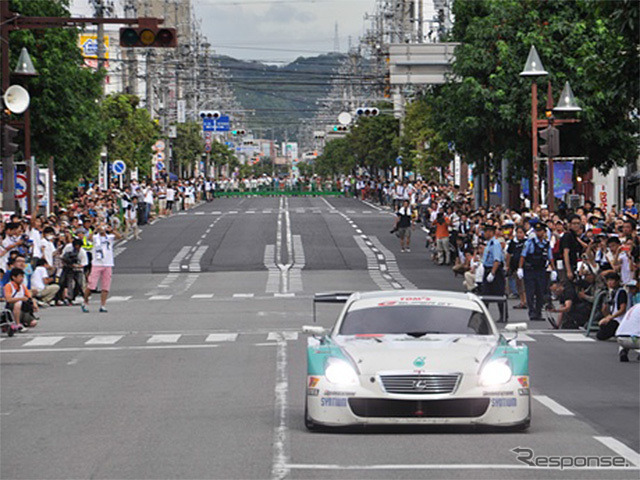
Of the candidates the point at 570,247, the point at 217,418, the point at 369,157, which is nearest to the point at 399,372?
the point at 217,418

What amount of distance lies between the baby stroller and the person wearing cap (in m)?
10.4

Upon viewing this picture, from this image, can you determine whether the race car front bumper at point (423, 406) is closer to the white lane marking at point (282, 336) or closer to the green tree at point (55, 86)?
the white lane marking at point (282, 336)

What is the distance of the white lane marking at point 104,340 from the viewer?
24.7m

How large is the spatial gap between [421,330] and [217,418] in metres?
2.22

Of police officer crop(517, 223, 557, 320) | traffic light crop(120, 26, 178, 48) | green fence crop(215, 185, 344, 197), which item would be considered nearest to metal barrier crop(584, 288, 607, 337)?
police officer crop(517, 223, 557, 320)

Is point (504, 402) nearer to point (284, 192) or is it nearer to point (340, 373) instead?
point (340, 373)

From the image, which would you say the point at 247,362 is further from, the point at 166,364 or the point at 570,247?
the point at 570,247

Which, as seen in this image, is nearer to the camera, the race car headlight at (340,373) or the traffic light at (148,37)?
the race car headlight at (340,373)

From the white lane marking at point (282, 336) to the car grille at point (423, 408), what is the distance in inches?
466

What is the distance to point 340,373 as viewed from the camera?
1265 centimetres

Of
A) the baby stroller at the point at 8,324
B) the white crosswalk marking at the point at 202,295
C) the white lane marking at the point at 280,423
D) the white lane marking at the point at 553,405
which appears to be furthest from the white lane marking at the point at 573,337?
the white crosswalk marking at the point at 202,295

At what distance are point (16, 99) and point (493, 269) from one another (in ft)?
46.0

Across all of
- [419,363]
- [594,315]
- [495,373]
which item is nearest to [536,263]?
[594,315]

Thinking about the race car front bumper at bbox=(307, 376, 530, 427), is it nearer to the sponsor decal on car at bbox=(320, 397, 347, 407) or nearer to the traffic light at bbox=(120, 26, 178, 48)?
the sponsor decal on car at bbox=(320, 397, 347, 407)
